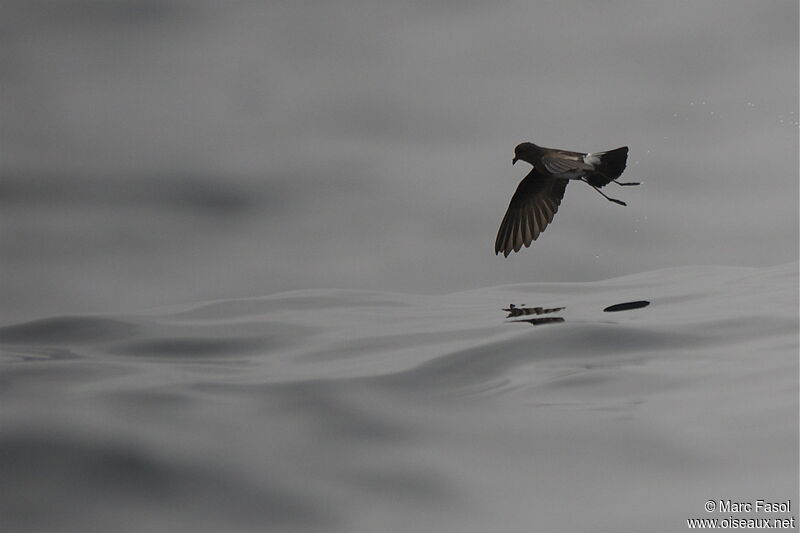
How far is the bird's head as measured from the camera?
773cm

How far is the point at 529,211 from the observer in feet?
26.8

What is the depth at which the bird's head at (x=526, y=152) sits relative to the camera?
773 cm

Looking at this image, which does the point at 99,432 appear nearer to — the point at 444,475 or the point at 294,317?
the point at 444,475

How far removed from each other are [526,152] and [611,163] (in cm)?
67

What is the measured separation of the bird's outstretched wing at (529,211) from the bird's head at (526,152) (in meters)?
0.40

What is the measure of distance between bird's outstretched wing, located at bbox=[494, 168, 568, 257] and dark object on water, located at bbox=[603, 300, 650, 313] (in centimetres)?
103

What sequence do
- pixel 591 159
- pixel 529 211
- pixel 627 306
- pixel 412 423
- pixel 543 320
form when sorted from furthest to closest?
pixel 529 211 → pixel 591 159 → pixel 627 306 → pixel 543 320 → pixel 412 423

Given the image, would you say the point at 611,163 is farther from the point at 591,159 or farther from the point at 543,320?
the point at 543,320

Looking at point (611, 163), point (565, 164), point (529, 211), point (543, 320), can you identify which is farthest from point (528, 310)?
point (529, 211)

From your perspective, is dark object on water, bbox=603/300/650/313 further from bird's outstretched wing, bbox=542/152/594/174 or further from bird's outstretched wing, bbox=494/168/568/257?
bird's outstretched wing, bbox=494/168/568/257

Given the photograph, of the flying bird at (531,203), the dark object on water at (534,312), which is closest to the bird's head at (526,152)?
the flying bird at (531,203)

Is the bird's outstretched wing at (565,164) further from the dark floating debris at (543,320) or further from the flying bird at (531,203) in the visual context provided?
the dark floating debris at (543,320)

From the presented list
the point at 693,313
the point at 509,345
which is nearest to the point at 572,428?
the point at 509,345

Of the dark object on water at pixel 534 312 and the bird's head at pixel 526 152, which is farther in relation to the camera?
the bird's head at pixel 526 152
